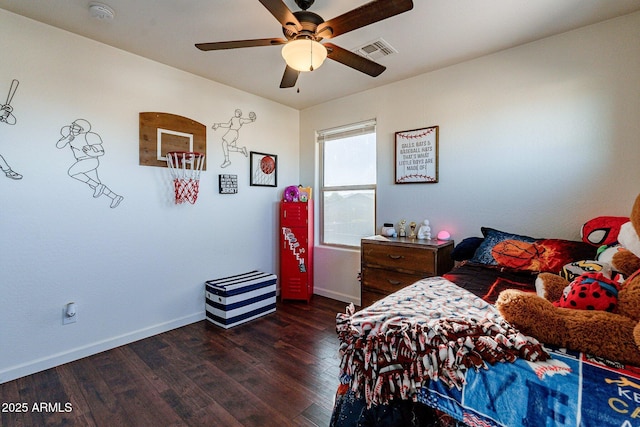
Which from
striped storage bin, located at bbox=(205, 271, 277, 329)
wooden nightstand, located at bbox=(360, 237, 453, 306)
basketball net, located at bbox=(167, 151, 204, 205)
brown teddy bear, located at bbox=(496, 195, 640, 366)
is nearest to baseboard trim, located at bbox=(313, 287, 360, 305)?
wooden nightstand, located at bbox=(360, 237, 453, 306)

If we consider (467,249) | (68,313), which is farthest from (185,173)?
(467,249)

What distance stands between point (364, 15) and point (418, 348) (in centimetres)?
154

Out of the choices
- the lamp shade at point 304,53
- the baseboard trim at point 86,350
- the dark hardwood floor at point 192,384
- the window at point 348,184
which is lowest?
the dark hardwood floor at point 192,384

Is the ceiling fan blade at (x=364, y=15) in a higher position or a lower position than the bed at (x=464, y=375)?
higher

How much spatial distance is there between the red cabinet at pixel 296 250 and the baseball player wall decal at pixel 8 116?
7.50 feet

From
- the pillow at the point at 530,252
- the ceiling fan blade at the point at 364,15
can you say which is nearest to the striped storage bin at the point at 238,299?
the pillow at the point at 530,252

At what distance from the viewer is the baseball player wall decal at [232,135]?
10.3 feet

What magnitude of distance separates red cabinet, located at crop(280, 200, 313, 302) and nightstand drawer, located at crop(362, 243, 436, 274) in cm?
91

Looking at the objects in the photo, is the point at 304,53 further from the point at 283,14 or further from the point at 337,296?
the point at 337,296

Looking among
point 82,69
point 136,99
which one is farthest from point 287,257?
point 82,69

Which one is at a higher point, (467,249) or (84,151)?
(84,151)

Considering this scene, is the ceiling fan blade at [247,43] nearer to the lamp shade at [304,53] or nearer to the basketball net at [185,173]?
the lamp shade at [304,53]

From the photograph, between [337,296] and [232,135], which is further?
[337,296]

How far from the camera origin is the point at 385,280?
2.67 meters
